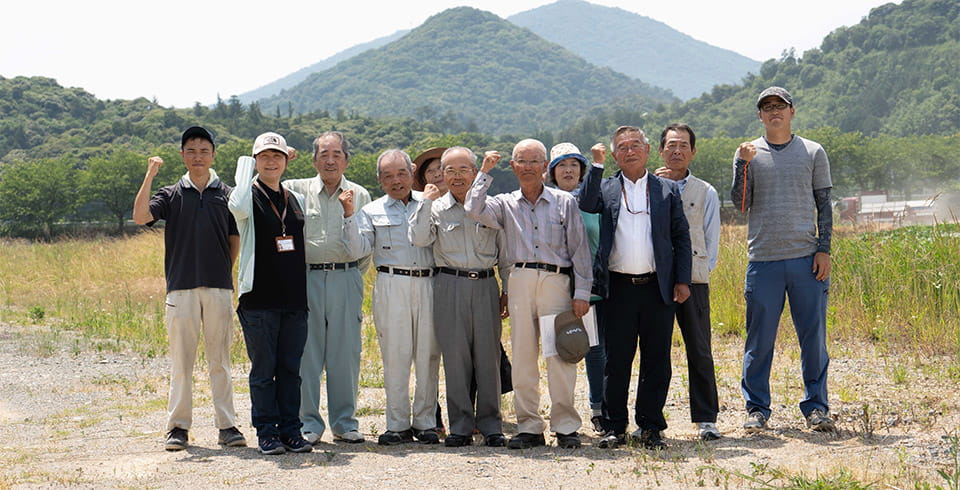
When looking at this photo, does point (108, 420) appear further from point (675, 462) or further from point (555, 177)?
point (675, 462)

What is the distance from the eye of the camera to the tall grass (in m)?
8.70

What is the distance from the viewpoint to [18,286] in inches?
702

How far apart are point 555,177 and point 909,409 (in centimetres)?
286

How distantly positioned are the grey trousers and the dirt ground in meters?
0.24

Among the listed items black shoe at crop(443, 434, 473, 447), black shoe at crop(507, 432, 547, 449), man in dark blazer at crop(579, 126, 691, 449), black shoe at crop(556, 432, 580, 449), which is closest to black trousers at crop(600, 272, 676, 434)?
man in dark blazer at crop(579, 126, 691, 449)

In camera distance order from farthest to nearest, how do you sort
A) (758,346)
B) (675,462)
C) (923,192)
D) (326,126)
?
(326,126), (923,192), (758,346), (675,462)

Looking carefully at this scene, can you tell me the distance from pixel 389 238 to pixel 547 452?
1.66 m

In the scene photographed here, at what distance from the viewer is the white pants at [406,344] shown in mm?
5695

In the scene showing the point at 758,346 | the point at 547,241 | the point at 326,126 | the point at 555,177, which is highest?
the point at 326,126

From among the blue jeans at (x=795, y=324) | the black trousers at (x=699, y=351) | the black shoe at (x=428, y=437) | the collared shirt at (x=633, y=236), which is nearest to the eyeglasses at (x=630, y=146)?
the collared shirt at (x=633, y=236)

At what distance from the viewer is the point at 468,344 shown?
5.62m

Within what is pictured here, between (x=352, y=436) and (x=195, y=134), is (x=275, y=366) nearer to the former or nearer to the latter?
(x=352, y=436)

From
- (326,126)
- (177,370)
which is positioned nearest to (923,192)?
(326,126)

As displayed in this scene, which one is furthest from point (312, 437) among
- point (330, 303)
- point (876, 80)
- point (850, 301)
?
point (876, 80)
